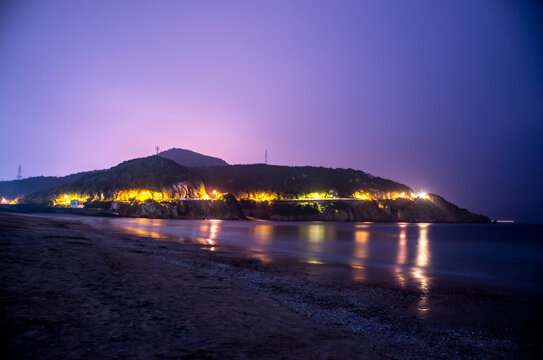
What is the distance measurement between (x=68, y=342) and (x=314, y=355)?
3816 mm

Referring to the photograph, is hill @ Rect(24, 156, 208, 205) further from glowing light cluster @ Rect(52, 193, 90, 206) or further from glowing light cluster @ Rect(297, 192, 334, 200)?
glowing light cluster @ Rect(297, 192, 334, 200)

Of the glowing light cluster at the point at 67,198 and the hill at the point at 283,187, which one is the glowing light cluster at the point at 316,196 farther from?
the glowing light cluster at the point at 67,198

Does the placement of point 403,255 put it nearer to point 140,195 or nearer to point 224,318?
point 224,318

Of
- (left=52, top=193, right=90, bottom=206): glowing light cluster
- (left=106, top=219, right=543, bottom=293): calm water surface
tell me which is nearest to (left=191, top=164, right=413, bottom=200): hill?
(left=52, top=193, right=90, bottom=206): glowing light cluster

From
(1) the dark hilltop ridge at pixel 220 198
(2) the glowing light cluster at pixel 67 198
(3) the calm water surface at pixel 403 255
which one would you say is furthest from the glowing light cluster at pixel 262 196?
(3) the calm water surface at pixel 403 255

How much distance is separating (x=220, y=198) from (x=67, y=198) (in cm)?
6597

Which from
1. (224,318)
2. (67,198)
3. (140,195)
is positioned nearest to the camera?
(224,318)

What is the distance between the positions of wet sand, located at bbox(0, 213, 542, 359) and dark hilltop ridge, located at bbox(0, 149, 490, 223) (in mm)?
105543

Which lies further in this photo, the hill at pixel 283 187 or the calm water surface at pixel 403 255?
the hill at pixel 283 187

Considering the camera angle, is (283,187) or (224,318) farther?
(283,187)

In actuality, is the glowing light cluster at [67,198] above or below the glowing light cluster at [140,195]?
below

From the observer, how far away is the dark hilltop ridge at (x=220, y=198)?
390 feet

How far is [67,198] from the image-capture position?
416 feet

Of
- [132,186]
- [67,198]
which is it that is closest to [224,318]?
[132,186]
